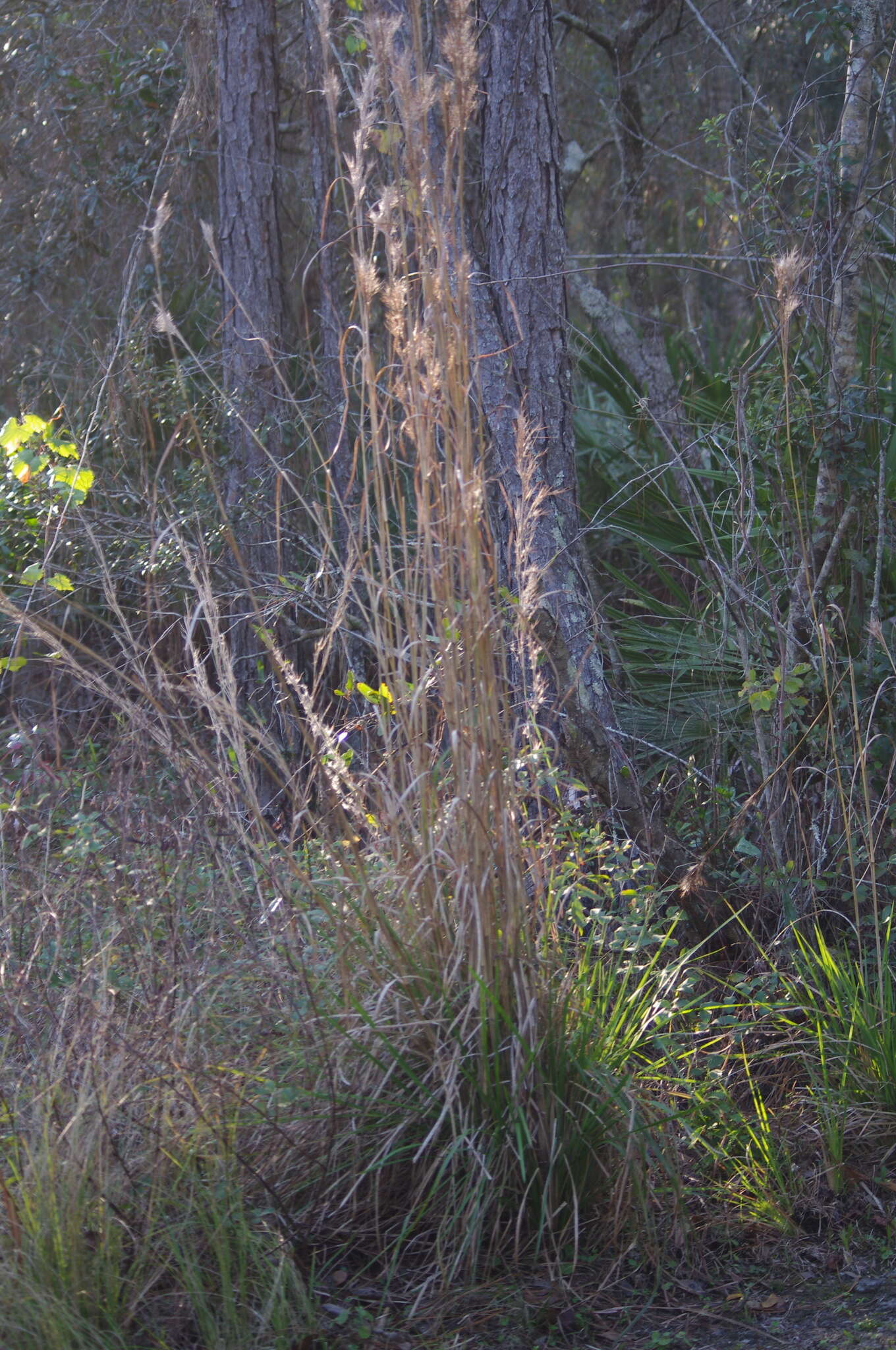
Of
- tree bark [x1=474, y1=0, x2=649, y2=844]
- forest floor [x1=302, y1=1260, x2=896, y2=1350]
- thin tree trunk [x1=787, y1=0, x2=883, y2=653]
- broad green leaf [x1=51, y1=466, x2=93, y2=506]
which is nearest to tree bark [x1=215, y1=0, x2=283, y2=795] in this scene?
tree bark [x1=474, y1=0, x2=649, y2=844]

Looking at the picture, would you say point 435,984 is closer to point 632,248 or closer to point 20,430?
point 20,430

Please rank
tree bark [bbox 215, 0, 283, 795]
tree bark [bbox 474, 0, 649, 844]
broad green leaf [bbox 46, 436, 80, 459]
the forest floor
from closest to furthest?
the forest floor
broad green leaf [bbox 46, 436, 80, 459]
tree bark [bbox 474, 0, 649, 844]
tree bark [bbox 215, 0, 283, 795]

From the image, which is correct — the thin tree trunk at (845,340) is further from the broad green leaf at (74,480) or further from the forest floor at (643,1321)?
the broad green leaf at (74,480)

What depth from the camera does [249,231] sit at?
6.54m

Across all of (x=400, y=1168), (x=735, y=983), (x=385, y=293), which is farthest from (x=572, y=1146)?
(x=385, y=293)

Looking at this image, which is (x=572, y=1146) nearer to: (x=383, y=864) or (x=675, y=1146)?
(x=675, y=1146)

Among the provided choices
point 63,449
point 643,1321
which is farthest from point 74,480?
point 643,1321

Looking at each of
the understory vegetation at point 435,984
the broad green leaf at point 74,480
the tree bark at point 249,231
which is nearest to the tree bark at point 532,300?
the understory vegetation at point 435,984

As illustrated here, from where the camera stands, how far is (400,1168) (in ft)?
8.84

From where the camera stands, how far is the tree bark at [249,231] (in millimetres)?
6199

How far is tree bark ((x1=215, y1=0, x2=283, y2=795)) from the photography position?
620 cm

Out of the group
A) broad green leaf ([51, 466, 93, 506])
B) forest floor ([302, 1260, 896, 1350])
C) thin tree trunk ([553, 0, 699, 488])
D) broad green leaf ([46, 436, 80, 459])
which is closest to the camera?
forest floor ([302, 1260, 896, 1350])

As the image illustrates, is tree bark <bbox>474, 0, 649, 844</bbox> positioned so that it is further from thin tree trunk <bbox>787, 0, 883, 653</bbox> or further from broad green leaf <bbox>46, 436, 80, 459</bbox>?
broad green leaf <bbox>46, 436, 80, 459</bbox>

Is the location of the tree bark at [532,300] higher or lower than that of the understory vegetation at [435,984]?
higher
